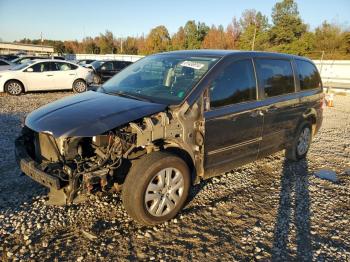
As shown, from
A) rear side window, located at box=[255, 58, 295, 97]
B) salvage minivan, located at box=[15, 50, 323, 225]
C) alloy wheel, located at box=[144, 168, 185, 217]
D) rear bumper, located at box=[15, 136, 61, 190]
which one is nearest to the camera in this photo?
rear bumper, located at box=[15, 136, 61, 190]

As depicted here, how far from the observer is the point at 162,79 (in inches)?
166

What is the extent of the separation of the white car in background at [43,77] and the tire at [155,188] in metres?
12.0

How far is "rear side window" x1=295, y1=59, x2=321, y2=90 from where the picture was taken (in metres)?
5.51

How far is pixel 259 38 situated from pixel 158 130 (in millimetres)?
48693

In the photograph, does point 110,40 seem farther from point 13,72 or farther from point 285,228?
point 285,228

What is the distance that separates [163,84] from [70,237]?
2113 millimetres

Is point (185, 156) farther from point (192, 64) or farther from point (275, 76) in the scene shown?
point (275, 76)

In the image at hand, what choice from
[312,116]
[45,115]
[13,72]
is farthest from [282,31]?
[45,115]

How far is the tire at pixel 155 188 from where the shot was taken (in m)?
3.24

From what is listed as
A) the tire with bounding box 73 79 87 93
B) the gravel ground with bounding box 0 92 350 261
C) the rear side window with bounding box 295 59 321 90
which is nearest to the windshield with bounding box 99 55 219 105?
the gravel ground with bounding box 0 92 350 261

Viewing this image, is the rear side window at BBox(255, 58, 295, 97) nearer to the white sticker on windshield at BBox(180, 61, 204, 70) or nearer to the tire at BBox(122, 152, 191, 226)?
the white sticker on windshield at BBox(180, 61, 204, 70)

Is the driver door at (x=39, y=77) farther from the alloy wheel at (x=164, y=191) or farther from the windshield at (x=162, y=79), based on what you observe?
the alloy wheel at (x=164, y=191)

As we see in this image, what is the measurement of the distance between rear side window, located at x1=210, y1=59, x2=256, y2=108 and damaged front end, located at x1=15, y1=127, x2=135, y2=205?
120 cm

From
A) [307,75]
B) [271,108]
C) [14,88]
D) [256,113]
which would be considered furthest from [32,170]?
[14,88]
